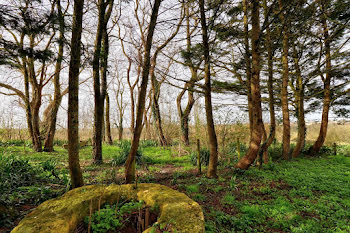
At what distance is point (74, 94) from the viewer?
2.96 metres

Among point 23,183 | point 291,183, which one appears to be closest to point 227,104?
point 291,183

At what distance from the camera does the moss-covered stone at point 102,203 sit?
5.12 ft

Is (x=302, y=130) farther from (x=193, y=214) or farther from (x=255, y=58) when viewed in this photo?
(x=193, y=214)

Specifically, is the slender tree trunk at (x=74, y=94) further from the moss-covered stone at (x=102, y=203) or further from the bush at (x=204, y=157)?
the bush at (x=204, y=157)

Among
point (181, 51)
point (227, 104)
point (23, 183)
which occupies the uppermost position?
point (181, 51)

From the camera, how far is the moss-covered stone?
156 cm

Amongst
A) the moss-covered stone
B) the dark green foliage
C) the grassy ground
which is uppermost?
the moss-covered stone

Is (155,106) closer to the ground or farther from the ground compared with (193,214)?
farther from the ground

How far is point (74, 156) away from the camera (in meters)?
3.00

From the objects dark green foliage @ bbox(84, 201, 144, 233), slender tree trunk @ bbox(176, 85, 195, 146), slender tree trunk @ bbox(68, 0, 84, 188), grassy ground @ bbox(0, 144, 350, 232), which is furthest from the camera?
slender tree trunk @ bbox(176, 85, 195, 146)

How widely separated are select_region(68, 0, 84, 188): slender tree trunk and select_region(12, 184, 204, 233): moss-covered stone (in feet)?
2.72

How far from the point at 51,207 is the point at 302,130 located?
977 centimetres

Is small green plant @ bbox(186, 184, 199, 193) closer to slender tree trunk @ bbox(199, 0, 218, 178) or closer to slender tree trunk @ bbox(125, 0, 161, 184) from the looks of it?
slender tree trunk @ bbox(199, 0, 218, 178)

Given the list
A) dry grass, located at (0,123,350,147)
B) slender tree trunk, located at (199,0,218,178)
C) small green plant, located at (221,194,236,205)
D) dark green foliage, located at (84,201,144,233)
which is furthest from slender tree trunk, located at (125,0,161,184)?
dry grass, located at (0,123,350,147)
